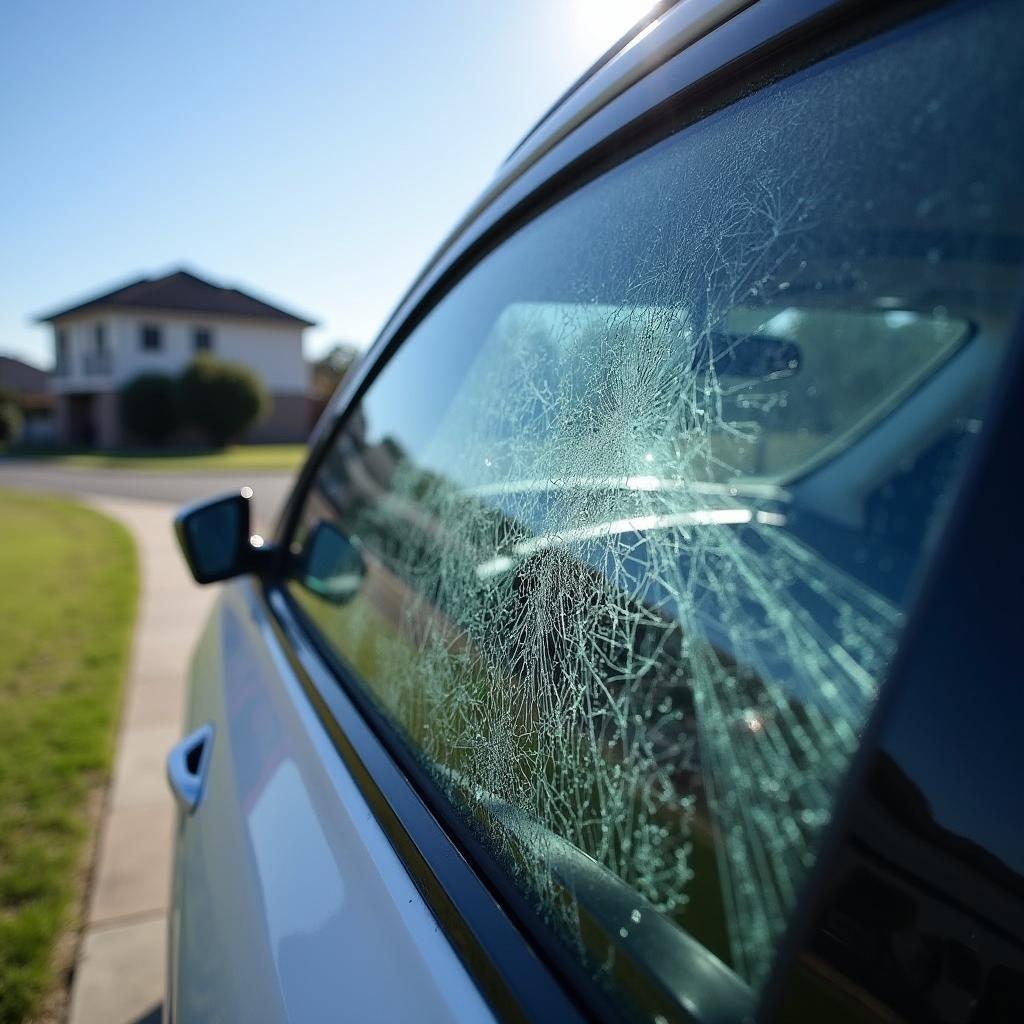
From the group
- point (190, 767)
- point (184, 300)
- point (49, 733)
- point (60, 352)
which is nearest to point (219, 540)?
point (190, 767)

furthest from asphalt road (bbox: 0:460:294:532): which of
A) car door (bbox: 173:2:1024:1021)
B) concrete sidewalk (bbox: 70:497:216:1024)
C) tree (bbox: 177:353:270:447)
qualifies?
car door (bbox: 173:2:1024:1021)

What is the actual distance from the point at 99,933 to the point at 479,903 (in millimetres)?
2571

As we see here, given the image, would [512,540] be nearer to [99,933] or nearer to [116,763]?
[99,933]

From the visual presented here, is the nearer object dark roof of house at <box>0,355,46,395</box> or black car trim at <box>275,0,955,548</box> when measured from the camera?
black car trim at <box>275,0,955,548</box>

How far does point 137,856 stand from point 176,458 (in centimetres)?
2802

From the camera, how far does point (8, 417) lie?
35.6 metres

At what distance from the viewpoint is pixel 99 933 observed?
272 cm

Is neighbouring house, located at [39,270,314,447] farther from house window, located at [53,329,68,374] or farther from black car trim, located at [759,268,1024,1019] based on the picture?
black car trim, located at [759,268,1024,1019]

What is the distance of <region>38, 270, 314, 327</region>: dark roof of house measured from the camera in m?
35.2

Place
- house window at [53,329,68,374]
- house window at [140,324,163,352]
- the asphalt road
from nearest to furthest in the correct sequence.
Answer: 1. the asphalt road
2. house window at [140,324,163,352]
3. house window at [53,329,68,374]

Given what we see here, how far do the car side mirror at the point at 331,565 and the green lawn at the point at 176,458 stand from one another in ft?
66.5

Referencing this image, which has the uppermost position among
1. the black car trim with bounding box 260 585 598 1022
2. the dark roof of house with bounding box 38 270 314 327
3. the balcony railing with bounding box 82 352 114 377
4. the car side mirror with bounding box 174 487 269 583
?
the dark roof of house with bounding box 38 270 314 327

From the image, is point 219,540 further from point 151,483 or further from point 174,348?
point 174,348

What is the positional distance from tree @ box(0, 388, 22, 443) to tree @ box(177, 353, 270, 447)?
9.39 m
